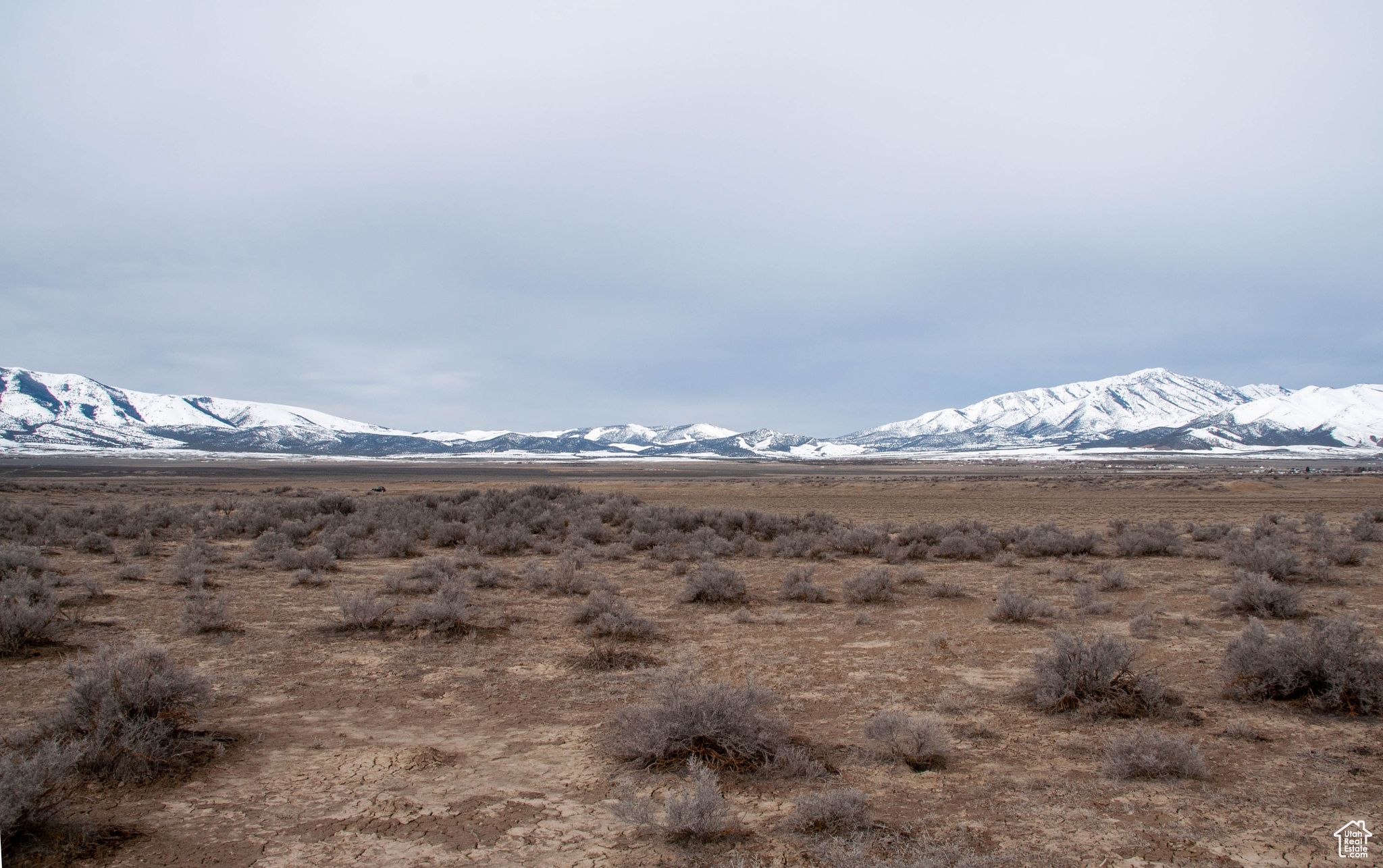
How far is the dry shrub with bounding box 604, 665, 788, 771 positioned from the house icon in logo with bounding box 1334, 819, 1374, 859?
12.3 ft

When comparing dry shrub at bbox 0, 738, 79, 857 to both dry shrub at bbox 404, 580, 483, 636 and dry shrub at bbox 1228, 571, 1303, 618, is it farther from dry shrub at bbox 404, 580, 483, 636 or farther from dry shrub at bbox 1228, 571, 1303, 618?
dry shrub at bbox 1228, 571, 1303, 618

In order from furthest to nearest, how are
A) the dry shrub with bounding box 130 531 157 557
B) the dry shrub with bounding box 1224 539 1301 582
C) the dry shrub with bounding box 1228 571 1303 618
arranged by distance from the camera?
the dry shrub with bounding box 130 531 157 557 < the dry shrub with bounding box 1224 539 1301 582 < the dry shrub with bounding box 1228 571 1303 618

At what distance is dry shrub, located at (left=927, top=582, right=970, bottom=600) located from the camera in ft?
45.6

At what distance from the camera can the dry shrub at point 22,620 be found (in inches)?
361

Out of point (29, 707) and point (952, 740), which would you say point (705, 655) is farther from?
point (29, 707)

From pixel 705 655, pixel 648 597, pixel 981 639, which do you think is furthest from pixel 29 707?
pixel 981 639

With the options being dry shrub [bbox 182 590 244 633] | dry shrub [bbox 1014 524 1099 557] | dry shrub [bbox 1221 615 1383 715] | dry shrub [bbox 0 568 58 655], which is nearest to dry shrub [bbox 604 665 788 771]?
dry shrub [bbox 1221 615 1383 715]

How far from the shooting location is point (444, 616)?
1087 centimetres

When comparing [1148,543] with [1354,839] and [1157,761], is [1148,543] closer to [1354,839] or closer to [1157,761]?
[1157,761]

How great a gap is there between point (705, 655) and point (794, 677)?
5.02ft

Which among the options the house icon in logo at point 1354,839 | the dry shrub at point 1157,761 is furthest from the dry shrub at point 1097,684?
the house icon in logo at point 1354,839

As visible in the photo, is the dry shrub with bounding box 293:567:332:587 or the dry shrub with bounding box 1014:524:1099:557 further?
the dry shrub with bounding box 1014:524:1099:557

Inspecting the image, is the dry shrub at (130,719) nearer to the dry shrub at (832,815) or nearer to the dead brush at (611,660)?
the dead brush at (611,660)

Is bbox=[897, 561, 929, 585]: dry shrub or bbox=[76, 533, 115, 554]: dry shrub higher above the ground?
bbox=[76, 533, 115, 554]: dry shrub
